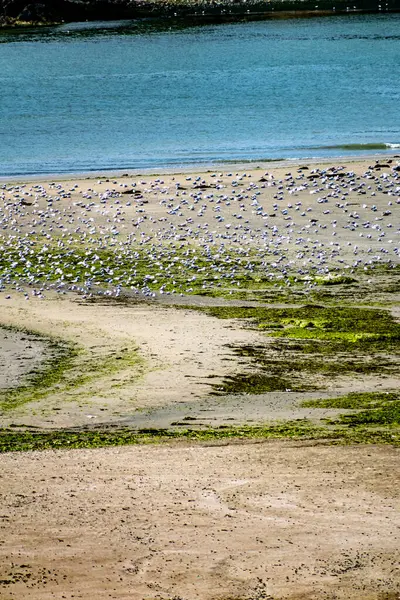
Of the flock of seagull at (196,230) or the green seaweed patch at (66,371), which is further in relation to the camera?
the flock of seagull at (196,230)

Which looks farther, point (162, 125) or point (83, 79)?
point (83, 79)

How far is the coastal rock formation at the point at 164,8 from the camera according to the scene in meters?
92.4

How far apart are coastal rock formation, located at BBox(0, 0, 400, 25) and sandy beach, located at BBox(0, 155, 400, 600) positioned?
225ft

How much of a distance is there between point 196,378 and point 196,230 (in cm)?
936

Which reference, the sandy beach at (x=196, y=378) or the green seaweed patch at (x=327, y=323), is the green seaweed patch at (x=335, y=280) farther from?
the green seaweed patch at (x=327, y=323)

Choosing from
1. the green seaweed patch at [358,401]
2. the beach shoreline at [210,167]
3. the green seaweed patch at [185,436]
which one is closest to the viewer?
the green seaweed patch at [185,436]

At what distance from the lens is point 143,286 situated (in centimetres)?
1950

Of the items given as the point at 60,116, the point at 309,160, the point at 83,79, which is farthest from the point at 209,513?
the point at 83,79

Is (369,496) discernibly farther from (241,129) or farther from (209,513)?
(241,129)

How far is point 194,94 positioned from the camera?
52.4 metres

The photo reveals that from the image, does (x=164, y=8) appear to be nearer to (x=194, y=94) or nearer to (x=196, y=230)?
(x=194, y=94)

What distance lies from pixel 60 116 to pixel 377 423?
3732 cm

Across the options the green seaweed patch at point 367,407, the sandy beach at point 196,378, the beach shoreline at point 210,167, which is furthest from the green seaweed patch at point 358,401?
the beach shoreline at point 210,167

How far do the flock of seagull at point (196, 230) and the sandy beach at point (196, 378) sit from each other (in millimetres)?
69
